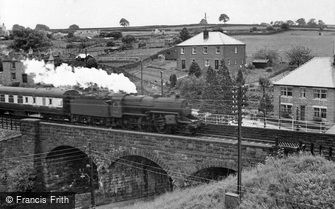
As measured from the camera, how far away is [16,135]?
94.6ft

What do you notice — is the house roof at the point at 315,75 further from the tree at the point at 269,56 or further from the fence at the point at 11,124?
the tree at the point at 269,56

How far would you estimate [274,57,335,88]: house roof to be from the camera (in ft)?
124

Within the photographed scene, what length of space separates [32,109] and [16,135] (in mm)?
4524

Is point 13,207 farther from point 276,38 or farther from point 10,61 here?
point 276,38

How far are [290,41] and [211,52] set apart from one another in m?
30.5

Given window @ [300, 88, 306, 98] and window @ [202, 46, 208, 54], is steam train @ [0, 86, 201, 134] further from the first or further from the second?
window @ [202, 46, 208, 54]

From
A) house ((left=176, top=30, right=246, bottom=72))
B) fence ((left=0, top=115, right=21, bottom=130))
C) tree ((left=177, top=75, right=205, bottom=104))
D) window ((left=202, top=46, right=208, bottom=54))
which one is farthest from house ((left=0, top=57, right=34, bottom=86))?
window ((left=202, top=46, right=208, bottom=54))

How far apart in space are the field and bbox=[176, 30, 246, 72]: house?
27.2ft

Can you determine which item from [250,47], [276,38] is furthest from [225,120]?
[276,38]

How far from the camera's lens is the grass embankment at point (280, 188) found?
14.6m

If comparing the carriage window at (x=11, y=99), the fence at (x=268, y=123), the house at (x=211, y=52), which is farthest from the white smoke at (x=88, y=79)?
the house at (x=211, y=52)

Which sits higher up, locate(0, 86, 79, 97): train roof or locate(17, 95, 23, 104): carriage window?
locate(0, 86, 79, 97): train roof

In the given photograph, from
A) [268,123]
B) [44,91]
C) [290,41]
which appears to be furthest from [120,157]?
[290,41]

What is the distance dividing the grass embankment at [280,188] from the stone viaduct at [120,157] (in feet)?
6.16
